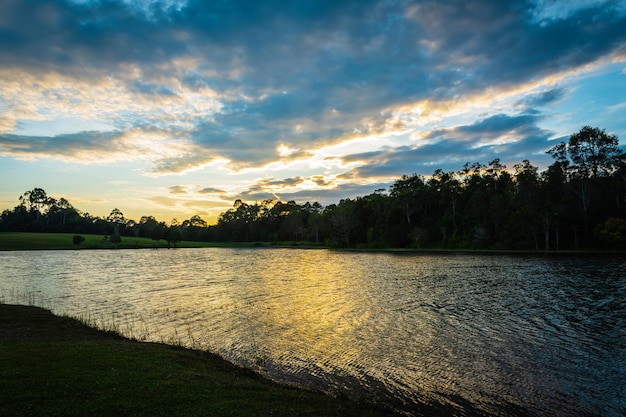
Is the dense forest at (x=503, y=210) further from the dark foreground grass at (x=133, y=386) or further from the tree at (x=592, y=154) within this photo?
the dark foreground grass at (x=133, y=386)

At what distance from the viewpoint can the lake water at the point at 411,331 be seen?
42.7 ft

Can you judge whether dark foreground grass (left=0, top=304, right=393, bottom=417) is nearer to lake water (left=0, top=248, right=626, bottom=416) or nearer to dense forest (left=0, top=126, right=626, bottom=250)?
lake water (left=0, top=248, right=626, bottom=416)

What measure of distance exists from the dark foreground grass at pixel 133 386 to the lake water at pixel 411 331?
7.97 feet

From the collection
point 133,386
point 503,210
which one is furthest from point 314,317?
point 503,210

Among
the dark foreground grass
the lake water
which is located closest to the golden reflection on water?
the lake water

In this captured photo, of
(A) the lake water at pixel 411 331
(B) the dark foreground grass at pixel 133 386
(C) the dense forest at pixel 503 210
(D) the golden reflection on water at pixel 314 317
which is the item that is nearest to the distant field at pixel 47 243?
(C) the dense forest at pixel 503 210

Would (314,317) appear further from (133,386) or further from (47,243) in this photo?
(47,243)

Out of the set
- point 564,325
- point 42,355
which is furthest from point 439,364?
point 42,355

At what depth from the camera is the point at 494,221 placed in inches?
3868

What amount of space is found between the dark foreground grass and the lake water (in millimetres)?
2428

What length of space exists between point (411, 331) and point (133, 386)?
1540cm

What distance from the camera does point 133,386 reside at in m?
10.1

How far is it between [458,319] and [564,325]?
234 inches

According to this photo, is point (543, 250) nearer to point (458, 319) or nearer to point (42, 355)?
point (458, 319)
